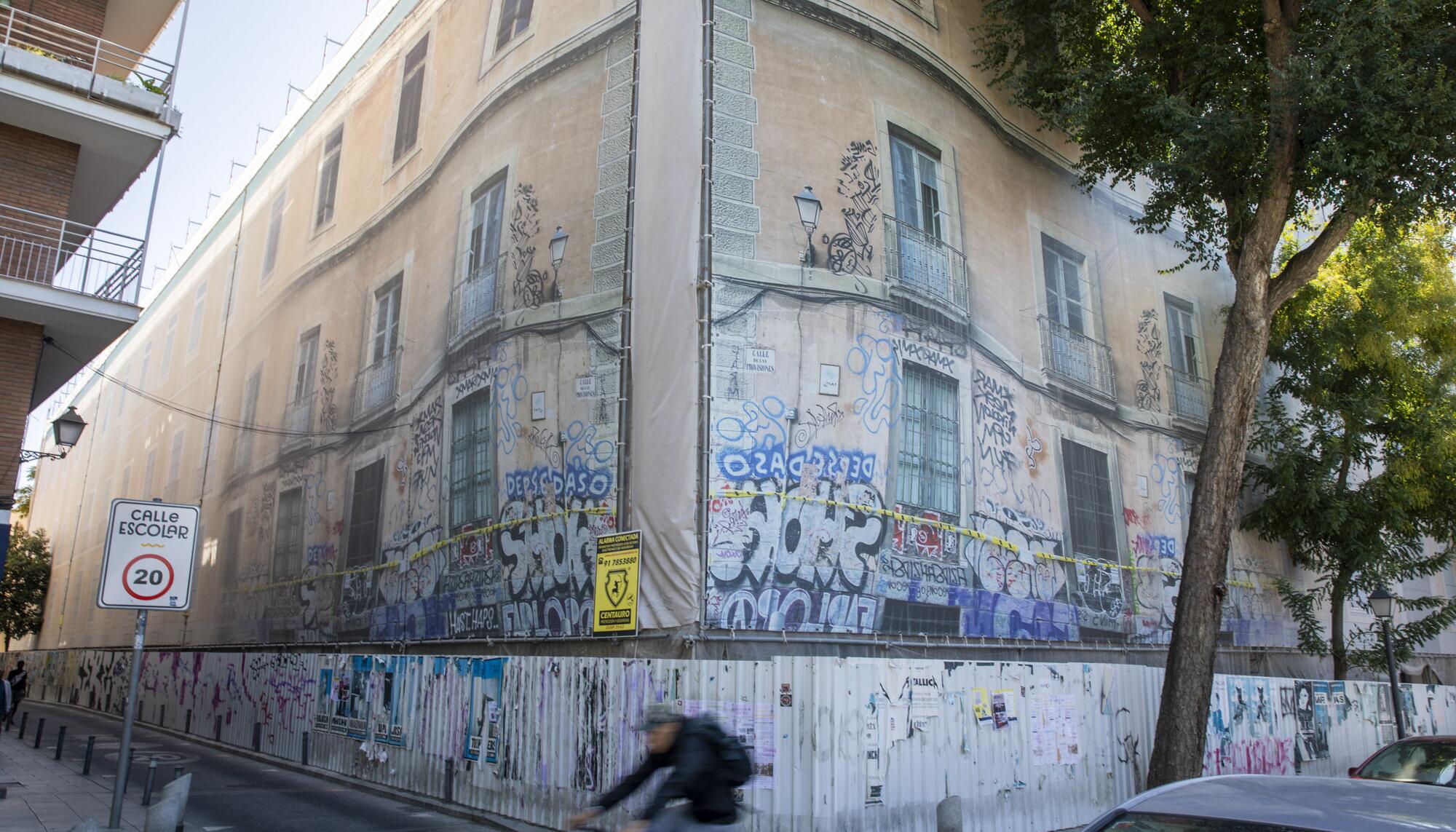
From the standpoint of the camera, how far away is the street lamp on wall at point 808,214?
13.3 metres

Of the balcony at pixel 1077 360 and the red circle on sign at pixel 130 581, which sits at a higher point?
the balcony at pixel 1077 360

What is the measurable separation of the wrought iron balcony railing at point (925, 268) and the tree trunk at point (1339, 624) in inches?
446

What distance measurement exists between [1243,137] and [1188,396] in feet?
25.8

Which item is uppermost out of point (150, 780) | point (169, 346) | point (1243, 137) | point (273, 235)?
point (273, 235)

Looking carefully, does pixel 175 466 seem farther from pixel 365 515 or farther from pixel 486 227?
pixel 486 227

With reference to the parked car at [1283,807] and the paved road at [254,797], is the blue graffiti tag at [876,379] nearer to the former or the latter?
the paved road at [254,797]

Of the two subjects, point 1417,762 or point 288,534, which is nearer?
point 1417,762

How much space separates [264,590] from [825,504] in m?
16.3

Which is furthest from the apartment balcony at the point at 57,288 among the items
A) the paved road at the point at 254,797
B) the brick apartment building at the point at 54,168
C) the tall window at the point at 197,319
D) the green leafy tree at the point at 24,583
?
the green leafy tree at the point at 24,583

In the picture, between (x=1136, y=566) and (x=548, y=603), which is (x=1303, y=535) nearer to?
(x=1136, y=566)

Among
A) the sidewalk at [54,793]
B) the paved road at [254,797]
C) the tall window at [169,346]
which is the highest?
the tall window at [169,346]

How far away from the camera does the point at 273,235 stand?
1020 inches

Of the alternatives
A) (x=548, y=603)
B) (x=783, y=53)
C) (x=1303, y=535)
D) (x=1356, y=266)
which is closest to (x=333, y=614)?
(x=548, y=603)

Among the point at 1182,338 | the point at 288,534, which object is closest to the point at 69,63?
the point at 288,534
